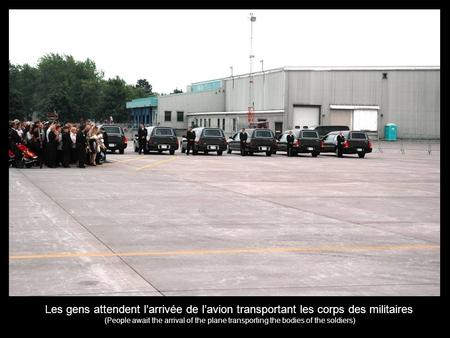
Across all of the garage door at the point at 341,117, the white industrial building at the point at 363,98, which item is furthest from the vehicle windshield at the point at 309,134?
the garage door at the point at 341,117

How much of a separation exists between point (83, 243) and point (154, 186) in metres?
9.97

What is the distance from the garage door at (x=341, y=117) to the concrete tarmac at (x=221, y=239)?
54.0 metres

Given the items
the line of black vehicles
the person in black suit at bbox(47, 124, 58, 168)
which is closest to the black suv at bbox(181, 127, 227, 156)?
the line of black vehicles

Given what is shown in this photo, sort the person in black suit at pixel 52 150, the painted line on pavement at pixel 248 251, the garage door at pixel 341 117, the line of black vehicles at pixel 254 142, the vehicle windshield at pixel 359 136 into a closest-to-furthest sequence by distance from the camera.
Result: the painted line on pavement at pixel 248 251, the person in black suit at pixel 52 150, the line of black vehicles at pixel 254 142, the vehicle windshield at pixel 359 136, the garage door at pixel 341 117

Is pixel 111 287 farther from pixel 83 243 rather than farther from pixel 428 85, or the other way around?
pixel 428 85

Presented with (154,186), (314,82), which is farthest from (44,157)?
(314,82)

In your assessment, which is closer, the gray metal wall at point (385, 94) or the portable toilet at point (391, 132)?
the portable toilet at point (391, 132)

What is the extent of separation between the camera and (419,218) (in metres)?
14.3

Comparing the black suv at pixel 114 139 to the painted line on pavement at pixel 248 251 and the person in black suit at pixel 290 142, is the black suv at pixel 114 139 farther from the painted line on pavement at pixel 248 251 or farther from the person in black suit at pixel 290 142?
the painted line on pavement at pixel 248 251

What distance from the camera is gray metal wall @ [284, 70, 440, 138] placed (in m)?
75.2

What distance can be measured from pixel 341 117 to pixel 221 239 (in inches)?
2578

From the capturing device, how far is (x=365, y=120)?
247ft

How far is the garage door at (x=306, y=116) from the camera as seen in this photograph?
246 ft

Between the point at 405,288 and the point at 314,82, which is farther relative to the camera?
the point at 314,82
